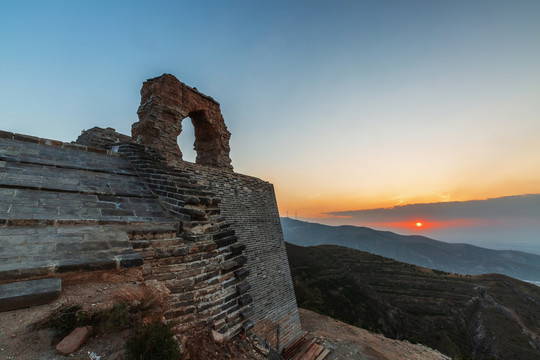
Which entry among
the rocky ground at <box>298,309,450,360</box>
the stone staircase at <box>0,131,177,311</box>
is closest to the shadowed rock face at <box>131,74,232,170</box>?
the stone staircase at <box>0,131,177,311</box>

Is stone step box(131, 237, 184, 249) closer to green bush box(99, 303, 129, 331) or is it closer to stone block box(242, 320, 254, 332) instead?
green bush box(99, 303, 129, 331)

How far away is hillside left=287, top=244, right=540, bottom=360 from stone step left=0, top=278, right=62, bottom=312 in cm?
1773

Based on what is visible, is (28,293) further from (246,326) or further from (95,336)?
(246,326)

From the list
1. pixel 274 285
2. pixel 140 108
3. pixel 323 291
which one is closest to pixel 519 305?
pixel 323 291

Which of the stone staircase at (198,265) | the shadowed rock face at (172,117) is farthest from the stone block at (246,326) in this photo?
the shadowed rock face at (172,117)

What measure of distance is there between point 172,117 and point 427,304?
1174 inches

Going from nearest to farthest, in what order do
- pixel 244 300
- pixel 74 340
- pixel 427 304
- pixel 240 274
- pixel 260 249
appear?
pixel 74 340, pixel 244 300, pixel 240 274, pixel 260 249, pixel 427 304

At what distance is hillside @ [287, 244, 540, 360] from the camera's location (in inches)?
695

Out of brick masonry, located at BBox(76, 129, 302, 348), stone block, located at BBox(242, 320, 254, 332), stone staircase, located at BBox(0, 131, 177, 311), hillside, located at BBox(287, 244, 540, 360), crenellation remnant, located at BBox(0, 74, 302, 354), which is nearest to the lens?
stone staircase, located at BBox(0, 131, 177, 311)

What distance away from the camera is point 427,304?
2234cm

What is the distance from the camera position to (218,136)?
11.0 m

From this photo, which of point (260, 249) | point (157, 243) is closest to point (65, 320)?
point (157, 243)

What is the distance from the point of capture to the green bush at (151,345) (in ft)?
4.78

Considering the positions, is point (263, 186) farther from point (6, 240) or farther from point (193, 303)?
point (6, 240)
